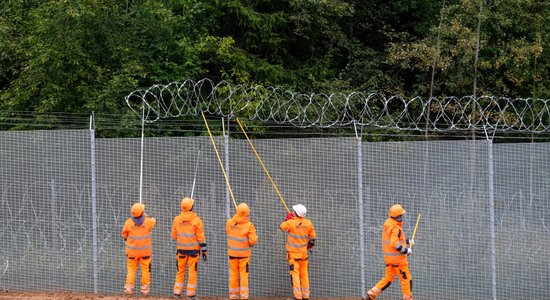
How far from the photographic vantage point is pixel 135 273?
12180 mm

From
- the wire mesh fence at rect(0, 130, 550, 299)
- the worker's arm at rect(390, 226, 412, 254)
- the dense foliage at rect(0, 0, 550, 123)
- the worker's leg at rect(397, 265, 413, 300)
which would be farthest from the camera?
the dense foliage at rect(0, 0, 550, 123)

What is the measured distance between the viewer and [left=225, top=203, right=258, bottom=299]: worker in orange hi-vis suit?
1204cm

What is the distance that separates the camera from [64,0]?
18719 millimetres

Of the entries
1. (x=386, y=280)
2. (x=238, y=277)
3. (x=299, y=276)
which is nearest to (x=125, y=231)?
(x=238, y=277)

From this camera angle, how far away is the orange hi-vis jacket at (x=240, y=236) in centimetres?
1204

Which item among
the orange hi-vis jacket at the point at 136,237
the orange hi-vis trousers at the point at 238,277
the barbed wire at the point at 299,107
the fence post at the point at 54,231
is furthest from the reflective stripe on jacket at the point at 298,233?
the fence post at the point at 54,231

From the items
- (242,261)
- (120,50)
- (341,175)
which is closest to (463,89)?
(120,50)

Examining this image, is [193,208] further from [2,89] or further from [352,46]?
[352,46]

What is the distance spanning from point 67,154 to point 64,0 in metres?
7.23

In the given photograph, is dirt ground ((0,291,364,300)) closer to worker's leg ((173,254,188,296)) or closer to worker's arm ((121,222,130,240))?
worker's leg ((173,254,188,296))

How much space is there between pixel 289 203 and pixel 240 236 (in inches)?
45.6

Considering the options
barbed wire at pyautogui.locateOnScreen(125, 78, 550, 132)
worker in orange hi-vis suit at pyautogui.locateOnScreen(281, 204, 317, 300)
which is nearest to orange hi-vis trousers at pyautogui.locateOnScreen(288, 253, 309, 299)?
worker in orange hi-vis suit at pyautogui.locateOnScreen(281, 204, 317, 300)

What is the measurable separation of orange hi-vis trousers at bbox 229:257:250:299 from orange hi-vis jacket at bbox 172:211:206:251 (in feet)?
1.95

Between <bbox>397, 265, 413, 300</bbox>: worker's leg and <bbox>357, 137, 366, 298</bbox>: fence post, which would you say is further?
<bbox>357, 137, 366, 298</bbox>: fence post
